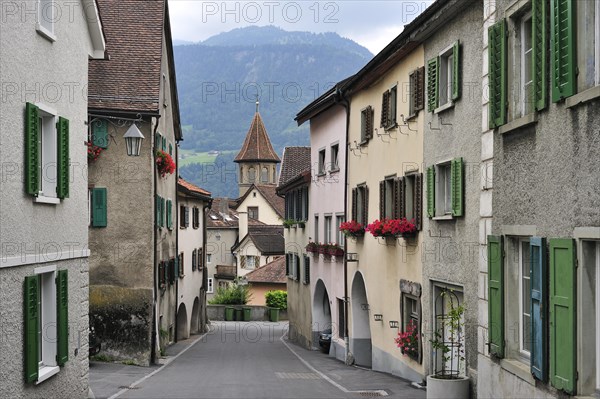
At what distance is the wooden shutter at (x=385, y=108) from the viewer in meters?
23.8

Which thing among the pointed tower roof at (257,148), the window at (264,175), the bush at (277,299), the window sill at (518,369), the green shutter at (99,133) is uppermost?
the pointed tower roof at (257,148)

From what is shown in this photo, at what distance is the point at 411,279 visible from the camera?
69.1 ft

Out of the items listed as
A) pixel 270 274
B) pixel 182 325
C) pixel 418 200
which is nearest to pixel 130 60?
pixel 418 200

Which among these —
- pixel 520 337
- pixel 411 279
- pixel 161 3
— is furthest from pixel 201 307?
pixel 520 337

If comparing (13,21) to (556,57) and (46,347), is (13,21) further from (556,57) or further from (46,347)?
(556,57)

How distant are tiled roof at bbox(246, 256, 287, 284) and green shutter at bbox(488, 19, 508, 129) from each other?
193 feet

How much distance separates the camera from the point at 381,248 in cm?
2444

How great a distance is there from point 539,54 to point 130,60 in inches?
821

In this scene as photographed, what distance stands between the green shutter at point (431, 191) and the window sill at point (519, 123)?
642 centimetres

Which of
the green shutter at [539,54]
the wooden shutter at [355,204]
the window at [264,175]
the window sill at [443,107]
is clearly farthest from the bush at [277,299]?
the green shutter at [539,54]

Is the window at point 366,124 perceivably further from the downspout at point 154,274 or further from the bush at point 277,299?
the bush at point 277,299

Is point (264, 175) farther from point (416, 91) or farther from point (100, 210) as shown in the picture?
point (416, 91)

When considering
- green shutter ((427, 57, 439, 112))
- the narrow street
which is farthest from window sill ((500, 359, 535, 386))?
green shutter ((427, 57, 439, 112))

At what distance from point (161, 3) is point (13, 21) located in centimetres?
1894
